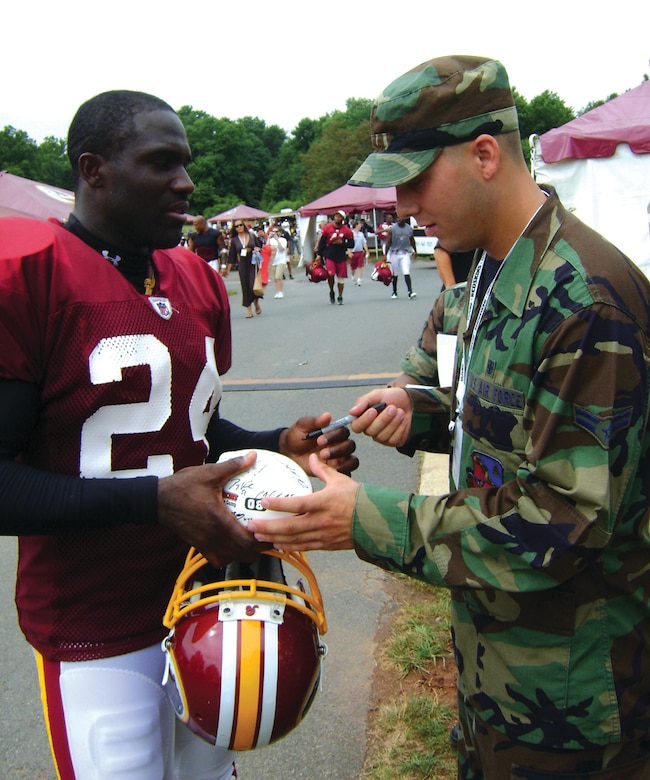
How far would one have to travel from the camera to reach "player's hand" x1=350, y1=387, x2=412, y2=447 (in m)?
2.32

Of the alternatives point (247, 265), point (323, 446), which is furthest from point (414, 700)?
point (247, 265)

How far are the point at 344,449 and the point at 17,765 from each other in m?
2.09

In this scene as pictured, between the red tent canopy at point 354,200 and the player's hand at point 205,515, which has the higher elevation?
the player's hand at point 205,515

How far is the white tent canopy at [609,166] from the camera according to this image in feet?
29.0

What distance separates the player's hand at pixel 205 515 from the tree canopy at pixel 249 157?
203 feet

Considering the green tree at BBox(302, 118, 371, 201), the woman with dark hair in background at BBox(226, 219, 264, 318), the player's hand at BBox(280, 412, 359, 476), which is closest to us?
the player's hand at BBox(280, 412, 359, 476)

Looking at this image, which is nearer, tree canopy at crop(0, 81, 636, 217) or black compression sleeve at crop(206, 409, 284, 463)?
black compression sleeve at crop(206, 409, 284, 463)

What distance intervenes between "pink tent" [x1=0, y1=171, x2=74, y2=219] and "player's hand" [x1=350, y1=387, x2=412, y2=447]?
8845mm

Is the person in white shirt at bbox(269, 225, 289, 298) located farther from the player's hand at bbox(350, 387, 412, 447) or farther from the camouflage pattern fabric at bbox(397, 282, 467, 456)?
the player's hand at bbox(350, 387, 412, 447)

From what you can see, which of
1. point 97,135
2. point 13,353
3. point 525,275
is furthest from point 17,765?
point 525,275

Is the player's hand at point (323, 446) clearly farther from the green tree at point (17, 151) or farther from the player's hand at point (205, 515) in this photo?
the green tree at point (17, 151)

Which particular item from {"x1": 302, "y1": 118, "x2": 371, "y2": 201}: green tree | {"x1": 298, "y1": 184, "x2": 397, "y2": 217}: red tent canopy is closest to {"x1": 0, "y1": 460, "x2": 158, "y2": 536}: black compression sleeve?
{"x1": 298, "y1": 184, "x2": 397, "y2": 217}: red tent canopy

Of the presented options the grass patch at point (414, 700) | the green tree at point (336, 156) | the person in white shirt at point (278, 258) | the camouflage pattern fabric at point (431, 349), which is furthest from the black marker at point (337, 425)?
the green tree at point (336, 156)

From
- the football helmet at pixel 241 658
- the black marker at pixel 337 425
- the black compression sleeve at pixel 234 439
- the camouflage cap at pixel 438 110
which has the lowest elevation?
the football helmet at pixel 241 658
